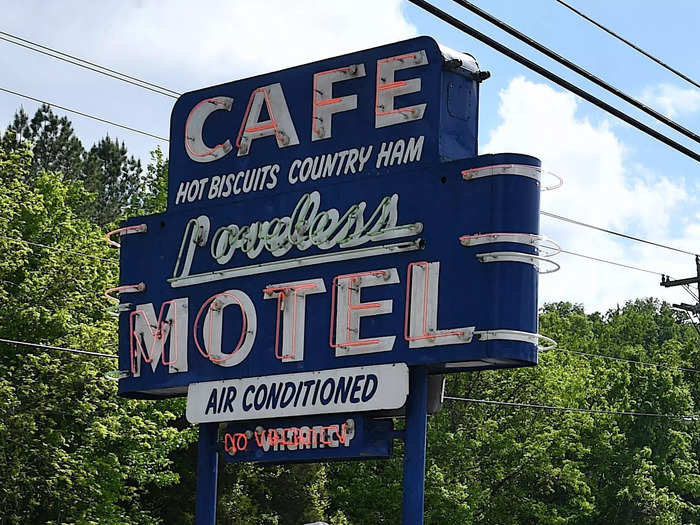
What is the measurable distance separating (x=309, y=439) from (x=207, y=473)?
223 centimetres

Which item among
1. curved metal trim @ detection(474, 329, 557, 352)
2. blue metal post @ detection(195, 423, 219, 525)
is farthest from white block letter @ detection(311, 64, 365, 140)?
blue metal post @ detection(195, 423, 219, 525)

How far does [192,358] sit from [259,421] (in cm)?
137

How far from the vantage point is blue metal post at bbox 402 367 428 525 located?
14422mm

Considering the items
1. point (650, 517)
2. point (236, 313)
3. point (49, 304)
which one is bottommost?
point (650, 517)

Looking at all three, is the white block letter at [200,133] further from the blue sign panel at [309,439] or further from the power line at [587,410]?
the power line at [587,410]

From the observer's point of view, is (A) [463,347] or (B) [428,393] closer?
(A) [463,347]

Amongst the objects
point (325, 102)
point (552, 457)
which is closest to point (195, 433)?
point (552, 457)

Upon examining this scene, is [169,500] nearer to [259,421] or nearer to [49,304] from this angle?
[49,304]

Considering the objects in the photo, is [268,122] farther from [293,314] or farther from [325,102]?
[293,314]

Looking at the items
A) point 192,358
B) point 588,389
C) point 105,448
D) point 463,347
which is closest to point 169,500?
point 105,448

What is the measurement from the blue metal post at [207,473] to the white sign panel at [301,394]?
0.40 m

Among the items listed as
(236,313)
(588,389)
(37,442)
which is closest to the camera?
(236,313)

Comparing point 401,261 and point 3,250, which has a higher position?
point 3,250

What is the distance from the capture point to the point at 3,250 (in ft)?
110
